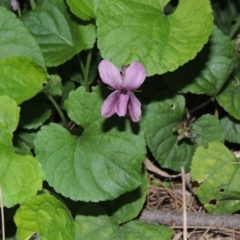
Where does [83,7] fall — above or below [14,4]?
above

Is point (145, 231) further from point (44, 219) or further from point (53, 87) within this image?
point (53, 87)

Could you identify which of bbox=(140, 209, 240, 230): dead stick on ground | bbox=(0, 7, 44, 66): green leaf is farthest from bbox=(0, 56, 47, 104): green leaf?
bbox=(140, 209, 240, 230): dead stick on ground

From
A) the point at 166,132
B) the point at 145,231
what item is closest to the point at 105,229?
the point at 145,231

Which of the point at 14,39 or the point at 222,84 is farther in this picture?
the point at 222,84

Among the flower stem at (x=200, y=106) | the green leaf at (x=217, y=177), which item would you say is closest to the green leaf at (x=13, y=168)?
the green leaf at (x=217, y=177)

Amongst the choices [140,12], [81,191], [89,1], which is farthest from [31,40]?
[81,191]

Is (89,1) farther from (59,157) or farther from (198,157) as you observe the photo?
(198,157)

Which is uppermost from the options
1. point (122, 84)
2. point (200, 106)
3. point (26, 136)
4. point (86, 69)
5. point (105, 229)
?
point (122, 84)
